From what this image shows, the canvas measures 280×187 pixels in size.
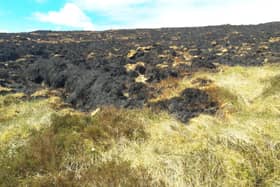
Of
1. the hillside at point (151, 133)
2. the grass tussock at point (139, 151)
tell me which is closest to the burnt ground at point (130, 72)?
the hillside at point (151, 133)

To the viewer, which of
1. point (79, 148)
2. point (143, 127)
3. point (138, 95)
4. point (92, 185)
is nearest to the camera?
point (92, 185)

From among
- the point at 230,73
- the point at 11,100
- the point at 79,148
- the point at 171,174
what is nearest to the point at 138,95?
the point at 230,73

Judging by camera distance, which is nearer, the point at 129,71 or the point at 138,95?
the point at 138,95

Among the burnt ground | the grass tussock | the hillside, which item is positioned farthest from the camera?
the burnt ground

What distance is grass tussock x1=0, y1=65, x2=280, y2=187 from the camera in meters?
6.64

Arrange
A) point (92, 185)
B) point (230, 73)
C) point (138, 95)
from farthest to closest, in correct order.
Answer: point (230, 73)
point (138, 95)
point (92, 185)

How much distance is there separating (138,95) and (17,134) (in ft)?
22.2

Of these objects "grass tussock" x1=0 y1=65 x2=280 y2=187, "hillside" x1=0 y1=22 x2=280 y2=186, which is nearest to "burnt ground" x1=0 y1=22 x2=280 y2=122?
"hillside" x1=0 y1=22 x2=280 y2=186

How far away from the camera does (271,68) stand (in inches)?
664

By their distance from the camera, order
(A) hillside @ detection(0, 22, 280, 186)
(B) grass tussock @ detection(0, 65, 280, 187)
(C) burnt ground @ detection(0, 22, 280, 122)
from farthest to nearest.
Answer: (C) burnt ground @ detection(0, 22, 280, 122), (A) hillside @ detection(0, 22, 280, 186), (B) grass tussock @ detection(0, 65, 280, 187)

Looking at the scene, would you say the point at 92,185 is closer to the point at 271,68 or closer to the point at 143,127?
the point at 143,127

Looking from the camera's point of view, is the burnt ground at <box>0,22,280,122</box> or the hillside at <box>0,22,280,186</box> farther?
the burnt ground at <box>0,22,280,122</box>

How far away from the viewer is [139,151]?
761cm

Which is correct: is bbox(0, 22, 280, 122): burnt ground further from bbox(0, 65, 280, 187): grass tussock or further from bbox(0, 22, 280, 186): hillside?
bbox(0, 65, 280, 187): grass tussock
